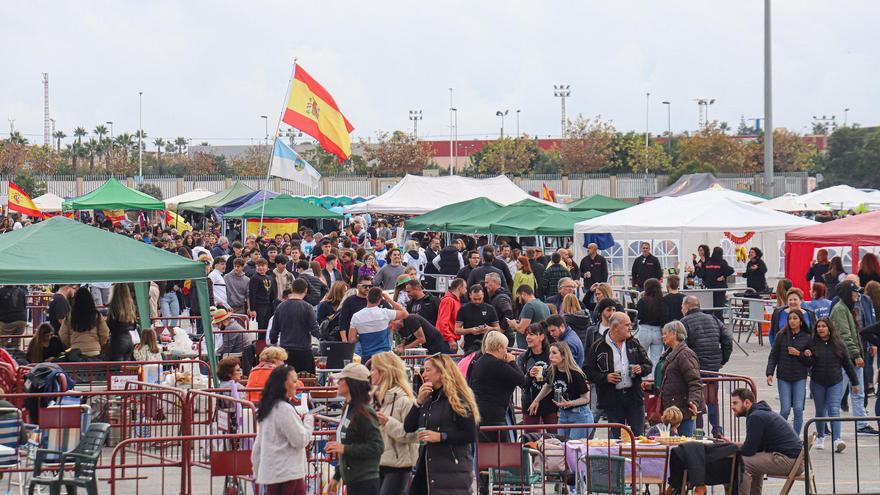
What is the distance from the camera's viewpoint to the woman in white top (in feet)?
26.6

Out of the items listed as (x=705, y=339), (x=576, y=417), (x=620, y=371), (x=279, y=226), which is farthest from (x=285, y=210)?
(x=576, y=417)

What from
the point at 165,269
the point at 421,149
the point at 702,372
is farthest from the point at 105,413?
the point at 421,149

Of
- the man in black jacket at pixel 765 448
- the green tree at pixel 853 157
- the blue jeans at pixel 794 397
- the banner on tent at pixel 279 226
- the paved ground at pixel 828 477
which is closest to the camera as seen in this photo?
the man in black jacket at pixel 765 448

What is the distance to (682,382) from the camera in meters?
11.5

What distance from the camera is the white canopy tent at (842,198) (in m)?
41.7

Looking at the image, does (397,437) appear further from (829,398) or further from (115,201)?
(115,201)

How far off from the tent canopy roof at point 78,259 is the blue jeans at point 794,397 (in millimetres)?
6592

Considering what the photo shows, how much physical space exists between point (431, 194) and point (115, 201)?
10616 mm

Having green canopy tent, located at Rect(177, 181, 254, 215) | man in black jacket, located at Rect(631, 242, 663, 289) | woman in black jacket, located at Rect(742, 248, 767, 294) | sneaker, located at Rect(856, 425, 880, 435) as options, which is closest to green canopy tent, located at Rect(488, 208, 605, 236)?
man in black jacket, located at Rect(631, 242, 663, 289)

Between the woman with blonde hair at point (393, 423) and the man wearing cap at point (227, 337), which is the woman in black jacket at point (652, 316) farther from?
the woman with blonde hair at point (393, 423)

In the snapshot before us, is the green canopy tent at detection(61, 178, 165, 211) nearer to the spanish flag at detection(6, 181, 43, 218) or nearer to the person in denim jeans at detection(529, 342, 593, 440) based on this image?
the spanish flag at detection(6, 181, 43, 218)

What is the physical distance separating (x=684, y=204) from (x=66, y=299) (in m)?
14.1

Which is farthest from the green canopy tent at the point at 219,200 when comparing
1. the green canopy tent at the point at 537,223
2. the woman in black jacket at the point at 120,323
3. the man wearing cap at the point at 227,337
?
the woman in black jacket at the point at 120,323

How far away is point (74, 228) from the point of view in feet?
47.0
